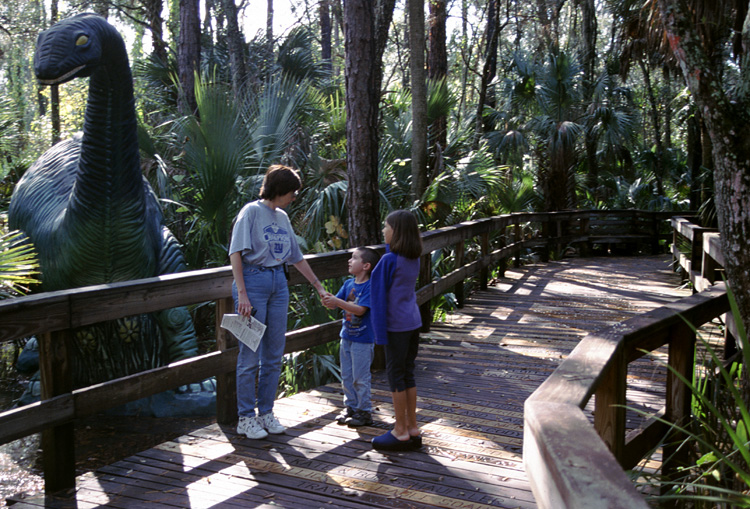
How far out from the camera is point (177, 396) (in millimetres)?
6074

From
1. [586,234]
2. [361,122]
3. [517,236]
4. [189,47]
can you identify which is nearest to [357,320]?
[361,122]

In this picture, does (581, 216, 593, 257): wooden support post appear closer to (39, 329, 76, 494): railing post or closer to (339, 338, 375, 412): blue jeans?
(339, 338, 375, 412): blue jeans

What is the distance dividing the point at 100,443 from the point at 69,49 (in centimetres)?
306

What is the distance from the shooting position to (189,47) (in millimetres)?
12633

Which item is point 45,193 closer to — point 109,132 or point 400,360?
point 109,132

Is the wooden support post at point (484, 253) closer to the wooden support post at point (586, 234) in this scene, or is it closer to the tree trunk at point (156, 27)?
the wooden support post at point (586, 234)

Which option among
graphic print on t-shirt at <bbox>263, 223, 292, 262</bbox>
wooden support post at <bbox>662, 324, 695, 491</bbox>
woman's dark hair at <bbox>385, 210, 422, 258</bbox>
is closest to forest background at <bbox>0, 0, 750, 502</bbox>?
wooden support post at <bbox>662, 324, 695, 491</bbox>

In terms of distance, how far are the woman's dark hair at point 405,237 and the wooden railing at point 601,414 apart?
4.31 ft

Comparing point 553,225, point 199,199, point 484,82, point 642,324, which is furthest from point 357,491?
point 484,82

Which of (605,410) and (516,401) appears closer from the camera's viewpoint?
(605,410)

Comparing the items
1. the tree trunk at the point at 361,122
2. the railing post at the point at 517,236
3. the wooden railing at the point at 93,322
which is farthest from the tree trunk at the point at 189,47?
the wooden railing at the point at 93,322

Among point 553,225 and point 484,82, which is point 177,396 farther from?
point 484,82

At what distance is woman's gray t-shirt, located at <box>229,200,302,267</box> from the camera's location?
13.4ft

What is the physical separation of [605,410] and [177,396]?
13.6 feet
